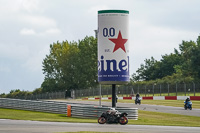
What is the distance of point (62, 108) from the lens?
38688mm

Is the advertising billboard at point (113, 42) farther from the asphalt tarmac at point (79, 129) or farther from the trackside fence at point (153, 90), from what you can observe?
the trackside fence at point (153, 90)

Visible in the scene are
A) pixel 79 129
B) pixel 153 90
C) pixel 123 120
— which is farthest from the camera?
pixel 153 90

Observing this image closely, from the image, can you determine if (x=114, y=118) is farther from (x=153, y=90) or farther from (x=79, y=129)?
(x=153, y=90)

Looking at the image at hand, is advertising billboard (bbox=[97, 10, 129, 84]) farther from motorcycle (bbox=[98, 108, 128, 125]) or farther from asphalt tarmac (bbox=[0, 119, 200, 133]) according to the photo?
asphalt tarmac (bbox=[0, 119, 200, 133])

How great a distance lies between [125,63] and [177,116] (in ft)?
29.5

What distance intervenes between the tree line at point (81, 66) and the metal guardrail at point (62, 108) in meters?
83.5

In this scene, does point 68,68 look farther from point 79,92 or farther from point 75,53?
point 79,92

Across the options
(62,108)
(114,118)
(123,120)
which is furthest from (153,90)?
(123,120)

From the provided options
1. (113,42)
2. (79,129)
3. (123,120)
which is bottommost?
(79,129)

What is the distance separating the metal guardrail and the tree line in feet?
274

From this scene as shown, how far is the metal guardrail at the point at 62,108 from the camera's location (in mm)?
33875

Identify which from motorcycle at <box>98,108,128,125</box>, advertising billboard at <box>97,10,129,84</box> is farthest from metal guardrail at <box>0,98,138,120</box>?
motorcycle at <box>98,108,128,125</box>

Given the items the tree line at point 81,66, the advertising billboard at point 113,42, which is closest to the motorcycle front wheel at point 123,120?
the advertising billboard at point 113,42

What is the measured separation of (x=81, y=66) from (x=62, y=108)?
92.3 metres
